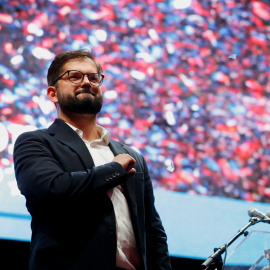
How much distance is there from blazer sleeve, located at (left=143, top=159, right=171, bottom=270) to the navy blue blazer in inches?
6.7

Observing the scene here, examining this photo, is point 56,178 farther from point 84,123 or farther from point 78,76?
point 78,76

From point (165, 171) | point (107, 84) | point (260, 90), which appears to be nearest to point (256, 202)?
point (165, 171)

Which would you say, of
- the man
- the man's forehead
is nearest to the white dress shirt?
the man

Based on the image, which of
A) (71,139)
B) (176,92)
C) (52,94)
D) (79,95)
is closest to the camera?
(71,139)

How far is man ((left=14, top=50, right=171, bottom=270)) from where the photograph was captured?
1.41 m

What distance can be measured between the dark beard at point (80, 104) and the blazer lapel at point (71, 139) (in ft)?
0.23

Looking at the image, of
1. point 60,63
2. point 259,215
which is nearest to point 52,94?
point 60,63

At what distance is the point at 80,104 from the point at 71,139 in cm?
17

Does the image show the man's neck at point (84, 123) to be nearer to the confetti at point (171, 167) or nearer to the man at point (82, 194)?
the man at point (82, 194)

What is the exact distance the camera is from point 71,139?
1.65 meters

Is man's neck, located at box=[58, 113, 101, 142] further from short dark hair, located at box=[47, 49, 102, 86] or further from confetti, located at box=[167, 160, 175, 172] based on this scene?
confetti, located at box=[167, 160, 175, 172]

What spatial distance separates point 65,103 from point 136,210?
524 millimetres

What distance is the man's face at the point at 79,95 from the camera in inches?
69.1

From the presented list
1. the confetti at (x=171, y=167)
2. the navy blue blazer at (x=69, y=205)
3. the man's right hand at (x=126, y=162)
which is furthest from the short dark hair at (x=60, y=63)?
the confetti at (x=171, y=167)
